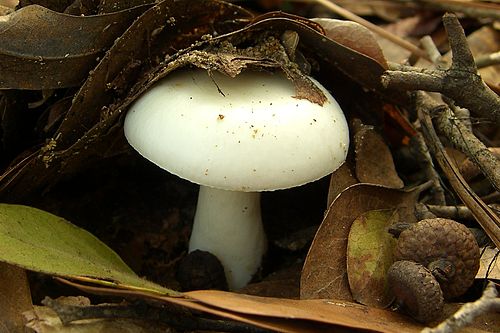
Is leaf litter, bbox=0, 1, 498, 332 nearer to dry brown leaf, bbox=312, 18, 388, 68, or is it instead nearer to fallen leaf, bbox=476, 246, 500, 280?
dry brown leaf, bbox=312, 18, 388, 68

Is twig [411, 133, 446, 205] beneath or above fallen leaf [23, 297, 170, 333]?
above

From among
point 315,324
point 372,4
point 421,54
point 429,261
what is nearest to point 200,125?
point 315,324

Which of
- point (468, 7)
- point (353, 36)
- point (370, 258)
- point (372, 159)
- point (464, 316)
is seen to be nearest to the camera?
point (464, 316)

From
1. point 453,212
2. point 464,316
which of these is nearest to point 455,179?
point 453,212

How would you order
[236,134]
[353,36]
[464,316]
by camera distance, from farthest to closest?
[353,36]
[236,134]
[464,316]

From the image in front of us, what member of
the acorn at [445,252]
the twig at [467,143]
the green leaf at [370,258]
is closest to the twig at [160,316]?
the green leaf at [370,258]

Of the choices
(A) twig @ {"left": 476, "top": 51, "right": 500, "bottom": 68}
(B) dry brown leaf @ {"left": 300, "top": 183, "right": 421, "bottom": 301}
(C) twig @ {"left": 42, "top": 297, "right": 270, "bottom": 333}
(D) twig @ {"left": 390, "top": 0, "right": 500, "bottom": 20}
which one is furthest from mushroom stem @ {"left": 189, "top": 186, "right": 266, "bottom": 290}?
(D) twig @ {"left": 390, "top": 0, "right": 500, "bottom": 20}

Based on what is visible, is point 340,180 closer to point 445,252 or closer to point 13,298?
point 445,252
